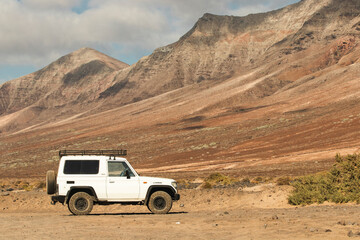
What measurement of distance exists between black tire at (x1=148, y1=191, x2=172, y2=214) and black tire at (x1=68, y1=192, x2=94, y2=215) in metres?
2.11

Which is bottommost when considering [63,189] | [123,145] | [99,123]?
[63,189]

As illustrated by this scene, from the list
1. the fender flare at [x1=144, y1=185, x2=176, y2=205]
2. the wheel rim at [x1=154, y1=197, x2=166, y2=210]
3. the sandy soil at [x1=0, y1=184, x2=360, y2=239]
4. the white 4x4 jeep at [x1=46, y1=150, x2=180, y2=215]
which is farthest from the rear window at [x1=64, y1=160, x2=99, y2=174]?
the wheel rim at [x1=154, y1=197, x2=166, y2=210]

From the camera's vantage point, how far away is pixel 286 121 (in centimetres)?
8406

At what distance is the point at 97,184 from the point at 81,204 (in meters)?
0.93

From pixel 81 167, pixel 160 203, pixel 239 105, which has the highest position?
pixel 239 105

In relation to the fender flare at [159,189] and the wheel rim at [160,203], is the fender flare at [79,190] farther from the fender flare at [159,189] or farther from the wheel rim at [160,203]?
the wheel rim at [160,203]

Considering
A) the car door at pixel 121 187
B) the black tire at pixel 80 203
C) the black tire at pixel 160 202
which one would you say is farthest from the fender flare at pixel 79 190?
the black tire at pixel 160 202

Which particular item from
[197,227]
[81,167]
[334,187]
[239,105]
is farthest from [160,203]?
[239,105]

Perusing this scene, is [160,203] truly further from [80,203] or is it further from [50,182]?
[50,182]

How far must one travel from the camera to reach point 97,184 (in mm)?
15648

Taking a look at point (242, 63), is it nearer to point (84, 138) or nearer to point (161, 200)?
point (84, 138)

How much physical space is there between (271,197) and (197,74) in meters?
160

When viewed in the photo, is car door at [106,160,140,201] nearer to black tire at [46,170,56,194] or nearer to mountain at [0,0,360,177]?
black tire at [46,170,56,194]

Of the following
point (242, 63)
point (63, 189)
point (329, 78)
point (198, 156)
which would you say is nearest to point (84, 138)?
point (198, 156)
